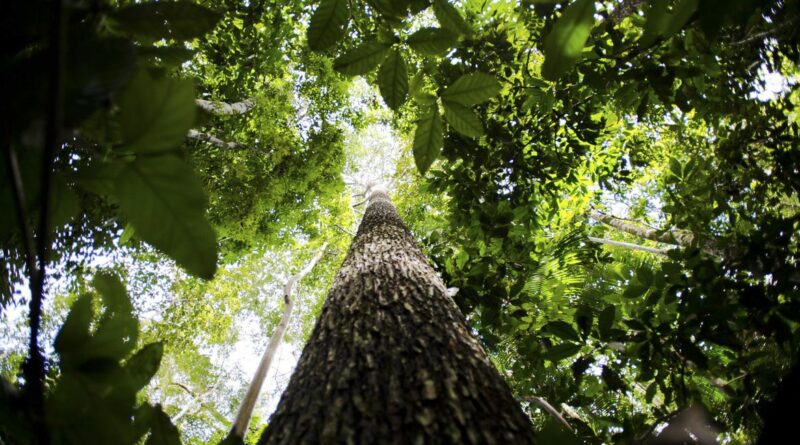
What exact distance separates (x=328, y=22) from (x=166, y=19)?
0.43m

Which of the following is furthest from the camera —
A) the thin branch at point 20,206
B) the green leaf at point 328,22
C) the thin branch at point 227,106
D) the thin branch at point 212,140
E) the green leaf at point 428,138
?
the thin branch at point 212,140

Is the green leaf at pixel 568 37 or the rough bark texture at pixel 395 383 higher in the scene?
the green leaf at pixel 568 37

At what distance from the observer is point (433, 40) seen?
85cm

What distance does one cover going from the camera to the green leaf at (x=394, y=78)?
884 mm

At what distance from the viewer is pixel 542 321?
2725 mm

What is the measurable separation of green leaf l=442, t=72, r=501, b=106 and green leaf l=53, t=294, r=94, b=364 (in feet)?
2.46

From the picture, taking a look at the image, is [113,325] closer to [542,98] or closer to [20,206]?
[20,206]

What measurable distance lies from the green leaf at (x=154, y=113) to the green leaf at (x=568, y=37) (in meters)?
0.55

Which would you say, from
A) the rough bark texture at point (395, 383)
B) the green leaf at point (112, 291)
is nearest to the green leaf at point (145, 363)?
the green leaf at point (112, 291)

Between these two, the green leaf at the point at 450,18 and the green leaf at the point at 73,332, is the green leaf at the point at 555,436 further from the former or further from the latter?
the green leaf at the point at 450,18

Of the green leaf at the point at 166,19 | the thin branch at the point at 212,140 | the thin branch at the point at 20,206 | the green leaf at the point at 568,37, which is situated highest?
the thin branch at the point at 212,140

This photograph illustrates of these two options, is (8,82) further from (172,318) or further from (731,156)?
(172,318)

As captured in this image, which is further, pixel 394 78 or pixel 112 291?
pixel 394 78

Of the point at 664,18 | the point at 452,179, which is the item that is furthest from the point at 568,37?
the point at 452,179
